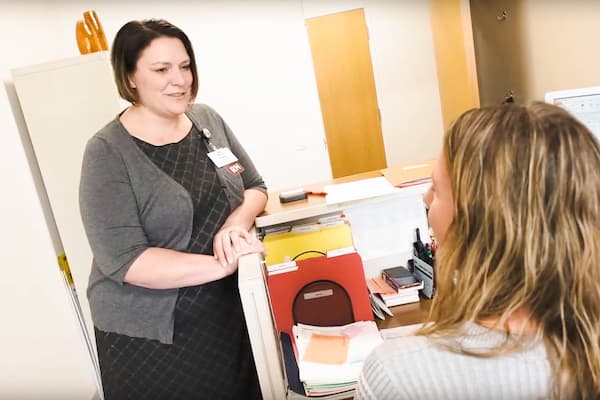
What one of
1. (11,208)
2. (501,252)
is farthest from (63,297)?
(501,252)

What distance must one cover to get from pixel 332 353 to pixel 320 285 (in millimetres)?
197

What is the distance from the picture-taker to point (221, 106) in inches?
157

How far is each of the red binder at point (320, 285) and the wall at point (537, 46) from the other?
3.42 feet

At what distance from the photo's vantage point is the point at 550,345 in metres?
0.64

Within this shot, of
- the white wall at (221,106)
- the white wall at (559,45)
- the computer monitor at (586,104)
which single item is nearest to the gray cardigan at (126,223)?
the white wall at (221,106)

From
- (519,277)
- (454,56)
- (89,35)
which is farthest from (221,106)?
(519,277)

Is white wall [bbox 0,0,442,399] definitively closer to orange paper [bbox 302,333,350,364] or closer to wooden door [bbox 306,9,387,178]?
wooden door [bbox 306,9,387,178]

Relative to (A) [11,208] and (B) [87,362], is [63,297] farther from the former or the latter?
(A) [11,208]

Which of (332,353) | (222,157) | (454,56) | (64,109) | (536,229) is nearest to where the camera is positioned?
(536,229)

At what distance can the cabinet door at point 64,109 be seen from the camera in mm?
2025

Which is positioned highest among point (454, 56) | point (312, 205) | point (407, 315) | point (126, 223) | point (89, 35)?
point (89, 35)

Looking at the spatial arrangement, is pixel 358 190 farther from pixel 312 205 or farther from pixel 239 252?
pixel 239 252

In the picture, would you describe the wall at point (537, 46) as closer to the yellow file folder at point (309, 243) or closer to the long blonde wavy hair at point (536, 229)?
the yellow file folder at point (309, 243)

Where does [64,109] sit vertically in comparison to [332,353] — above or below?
above
